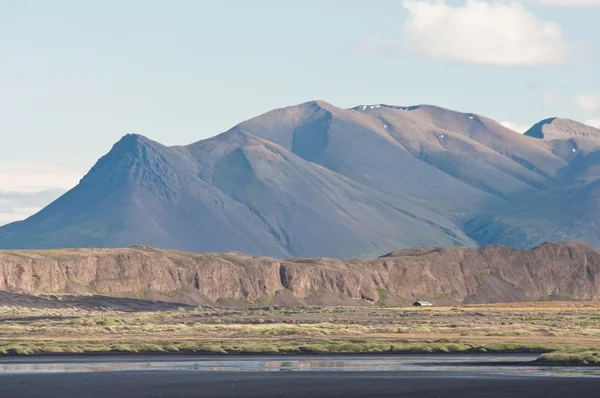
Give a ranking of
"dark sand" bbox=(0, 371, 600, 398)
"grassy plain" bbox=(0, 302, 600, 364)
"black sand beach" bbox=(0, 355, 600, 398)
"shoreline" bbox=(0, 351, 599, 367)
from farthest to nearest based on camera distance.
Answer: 1. "grassy plain" bbox=(0, 302, 600, 364)
2. "shoreline" bbox=(0, 351, 599, 367)
3. "black sand beach" bbox=(0, 355, 600, 398)
4. "dark sand" bbox=(0, 371, 600, 398)

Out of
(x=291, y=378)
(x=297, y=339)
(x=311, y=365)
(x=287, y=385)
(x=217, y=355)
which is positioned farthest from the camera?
(x=297, y=339)

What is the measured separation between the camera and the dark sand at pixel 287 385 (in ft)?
178

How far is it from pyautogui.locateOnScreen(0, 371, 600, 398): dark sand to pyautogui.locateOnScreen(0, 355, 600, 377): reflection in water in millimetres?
3007

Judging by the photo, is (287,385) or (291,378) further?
(291,378)

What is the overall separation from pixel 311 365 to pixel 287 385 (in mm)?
13742

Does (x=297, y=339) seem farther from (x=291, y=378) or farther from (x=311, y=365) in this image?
(x=291, y=378)

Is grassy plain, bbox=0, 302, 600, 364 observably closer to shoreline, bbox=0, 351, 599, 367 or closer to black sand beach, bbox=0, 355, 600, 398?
shoreline, bbox=0, 351, 599, 367

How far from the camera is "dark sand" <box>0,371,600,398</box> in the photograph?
178 ft

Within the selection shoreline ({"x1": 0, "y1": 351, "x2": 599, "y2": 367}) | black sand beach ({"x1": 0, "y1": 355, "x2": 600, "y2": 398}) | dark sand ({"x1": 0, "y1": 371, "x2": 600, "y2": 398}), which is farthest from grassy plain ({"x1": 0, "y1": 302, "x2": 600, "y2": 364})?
Result: dark sand ({"x1": 0, "y1": 371, "x2": 600, "y2": 398})

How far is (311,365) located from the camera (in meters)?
71.9

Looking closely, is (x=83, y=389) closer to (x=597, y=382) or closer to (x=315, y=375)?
(x=315, y=375)

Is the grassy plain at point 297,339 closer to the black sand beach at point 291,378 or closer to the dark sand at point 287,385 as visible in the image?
the black sand beach at point 291,378

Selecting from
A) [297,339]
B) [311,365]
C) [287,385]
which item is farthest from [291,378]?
[297,339]

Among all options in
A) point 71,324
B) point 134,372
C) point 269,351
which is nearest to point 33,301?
point 71,324
